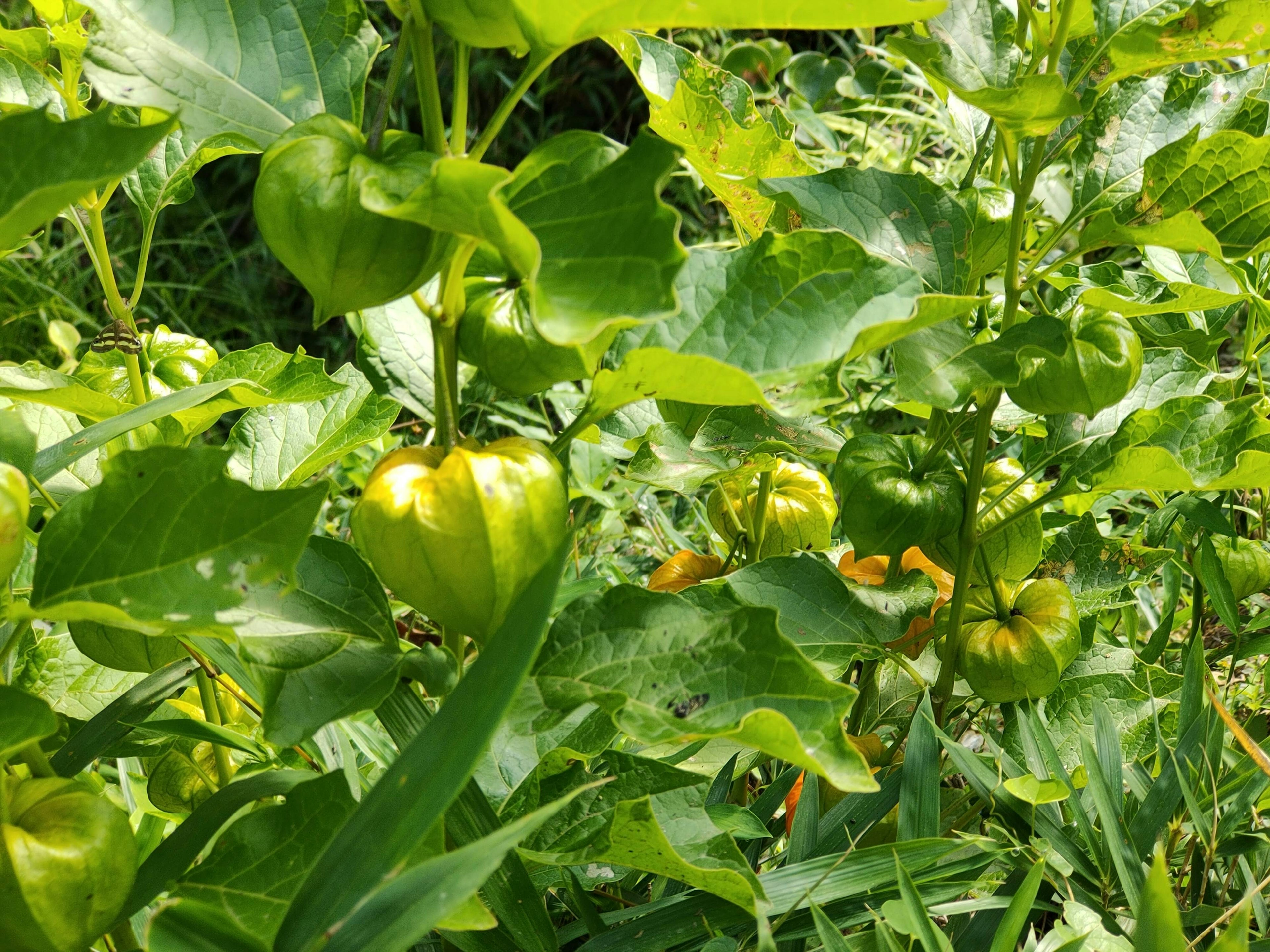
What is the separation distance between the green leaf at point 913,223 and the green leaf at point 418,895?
421 mm

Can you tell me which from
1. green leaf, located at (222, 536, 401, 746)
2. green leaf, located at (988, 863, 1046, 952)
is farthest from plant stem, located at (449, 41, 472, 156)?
green leaf, located at (988, 863, 1046, 952)

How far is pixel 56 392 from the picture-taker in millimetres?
654

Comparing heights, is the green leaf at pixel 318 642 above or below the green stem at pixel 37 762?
above

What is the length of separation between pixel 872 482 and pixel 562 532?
279 mm

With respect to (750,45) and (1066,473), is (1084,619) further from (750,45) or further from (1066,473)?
(750,45)

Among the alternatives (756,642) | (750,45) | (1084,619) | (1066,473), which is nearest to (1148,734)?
(1084,619)

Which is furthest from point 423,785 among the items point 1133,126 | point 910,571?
point 1133,126

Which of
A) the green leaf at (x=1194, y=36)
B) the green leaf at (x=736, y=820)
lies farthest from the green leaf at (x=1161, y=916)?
the green leaf at (x=1194, y=36)

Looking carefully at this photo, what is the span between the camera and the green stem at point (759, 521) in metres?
0.87

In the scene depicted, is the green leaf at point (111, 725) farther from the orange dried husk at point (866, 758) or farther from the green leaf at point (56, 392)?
the orange dried husk at point (866, 758)

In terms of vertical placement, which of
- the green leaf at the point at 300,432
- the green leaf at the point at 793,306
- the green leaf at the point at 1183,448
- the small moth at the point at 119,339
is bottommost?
the green leaf at the point at 300,432

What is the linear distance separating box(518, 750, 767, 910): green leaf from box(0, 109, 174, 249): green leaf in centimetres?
35

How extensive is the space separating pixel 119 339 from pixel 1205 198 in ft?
2.40

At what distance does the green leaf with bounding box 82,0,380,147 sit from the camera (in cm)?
45
